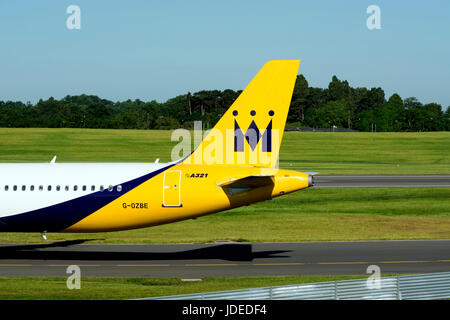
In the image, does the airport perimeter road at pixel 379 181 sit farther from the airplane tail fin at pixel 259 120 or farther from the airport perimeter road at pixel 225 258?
the airplane tail fin at pixel 259 120

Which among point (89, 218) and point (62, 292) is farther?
point (89, 218)

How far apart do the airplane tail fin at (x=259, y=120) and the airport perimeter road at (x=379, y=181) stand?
40.7 m

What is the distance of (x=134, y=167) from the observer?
3322 centimetres

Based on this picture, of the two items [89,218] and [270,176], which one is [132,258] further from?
[270,176]

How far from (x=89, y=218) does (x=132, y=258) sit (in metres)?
3.90

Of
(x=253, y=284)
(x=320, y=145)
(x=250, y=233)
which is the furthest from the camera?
(x=320, y=145)

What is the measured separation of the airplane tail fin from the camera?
106 feet

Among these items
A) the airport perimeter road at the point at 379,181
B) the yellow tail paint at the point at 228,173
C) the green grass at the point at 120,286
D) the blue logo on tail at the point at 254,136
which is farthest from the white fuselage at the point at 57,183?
the airport perimeter road at the point at 379,181

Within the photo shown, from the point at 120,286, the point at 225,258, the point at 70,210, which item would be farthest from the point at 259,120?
the point at 120,286

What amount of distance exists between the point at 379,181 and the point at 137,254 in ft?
162

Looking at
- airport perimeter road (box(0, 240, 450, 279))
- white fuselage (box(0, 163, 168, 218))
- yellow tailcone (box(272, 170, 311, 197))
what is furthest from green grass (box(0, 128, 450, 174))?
yellow tailcone (box(272, 170, 311, 197))

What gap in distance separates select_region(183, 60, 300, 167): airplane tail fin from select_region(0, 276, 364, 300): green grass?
625 centimetres
